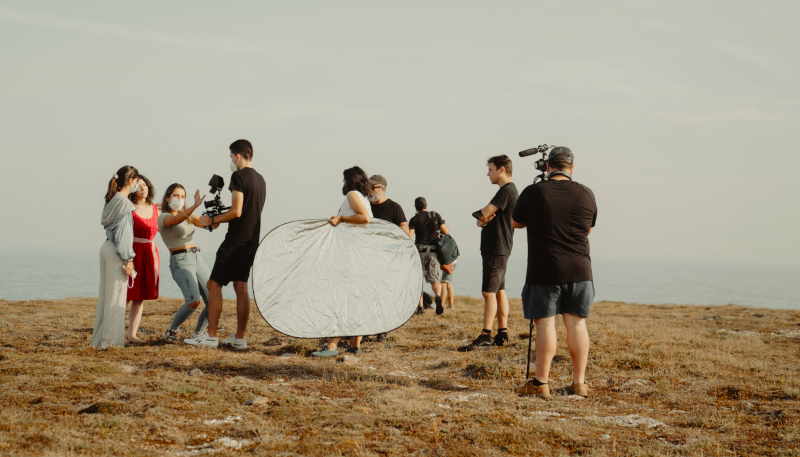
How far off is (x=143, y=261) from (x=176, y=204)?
86 centimetres

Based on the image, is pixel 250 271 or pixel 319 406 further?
pixel 250 271

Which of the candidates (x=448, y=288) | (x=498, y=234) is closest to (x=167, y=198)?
(x=498, y=234)

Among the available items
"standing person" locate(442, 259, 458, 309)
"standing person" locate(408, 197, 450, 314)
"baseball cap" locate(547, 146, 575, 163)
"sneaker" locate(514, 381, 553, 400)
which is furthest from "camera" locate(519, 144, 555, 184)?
"standing person" locate(442, 259, 458, 309)

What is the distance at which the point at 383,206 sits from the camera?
7.76m

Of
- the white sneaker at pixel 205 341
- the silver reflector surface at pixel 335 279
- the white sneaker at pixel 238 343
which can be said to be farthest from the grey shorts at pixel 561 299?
the white sneaker at pixel 205 341

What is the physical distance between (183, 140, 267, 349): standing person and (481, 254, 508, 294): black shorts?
2.95m

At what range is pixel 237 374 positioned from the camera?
18.7 feet

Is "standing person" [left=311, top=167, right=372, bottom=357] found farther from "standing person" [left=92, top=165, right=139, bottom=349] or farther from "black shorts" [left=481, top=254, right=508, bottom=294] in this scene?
"standing person" [left=92, top=165, right=139, bottom=349]

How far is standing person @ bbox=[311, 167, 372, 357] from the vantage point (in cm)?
668

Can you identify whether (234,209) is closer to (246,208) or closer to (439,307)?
(246,208)

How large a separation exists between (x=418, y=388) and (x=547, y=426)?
1.60 metres

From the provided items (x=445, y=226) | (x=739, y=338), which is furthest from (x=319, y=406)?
(x=739, y=338)

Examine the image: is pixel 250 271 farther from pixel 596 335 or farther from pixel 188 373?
pixel 596 335

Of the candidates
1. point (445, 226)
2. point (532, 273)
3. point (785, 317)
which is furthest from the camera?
point (785, 317)
